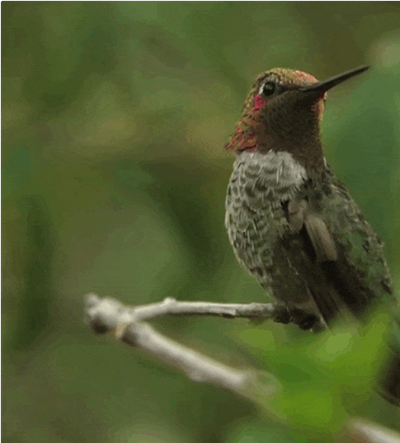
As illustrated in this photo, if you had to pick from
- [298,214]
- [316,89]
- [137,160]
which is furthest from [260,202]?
[137,160]

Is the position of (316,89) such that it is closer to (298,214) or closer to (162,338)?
(298,214)

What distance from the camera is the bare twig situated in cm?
78

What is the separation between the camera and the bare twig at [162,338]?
780 millimetres

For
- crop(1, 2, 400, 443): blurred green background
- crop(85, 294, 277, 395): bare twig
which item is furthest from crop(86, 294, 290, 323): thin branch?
crop(1, 2, 400, 443): blurred green background

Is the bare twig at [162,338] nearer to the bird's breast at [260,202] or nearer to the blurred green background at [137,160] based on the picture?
the bird's breast at [260,202]

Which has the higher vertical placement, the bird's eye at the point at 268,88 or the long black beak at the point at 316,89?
the bird's eye at the point at 268,88

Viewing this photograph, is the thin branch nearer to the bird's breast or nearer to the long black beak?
the bird's breast

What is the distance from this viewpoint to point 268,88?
3.05 ft

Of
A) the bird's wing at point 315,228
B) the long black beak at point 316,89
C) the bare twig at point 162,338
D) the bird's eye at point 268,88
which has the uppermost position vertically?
the bird's eye at point 268,88

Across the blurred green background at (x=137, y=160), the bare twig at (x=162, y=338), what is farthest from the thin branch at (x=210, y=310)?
the blurred green background at (x=137, y=160)

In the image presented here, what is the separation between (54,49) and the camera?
4.17ft

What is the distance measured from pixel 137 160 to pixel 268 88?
23.5 inches

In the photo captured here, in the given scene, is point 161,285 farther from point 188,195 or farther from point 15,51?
point 15,51

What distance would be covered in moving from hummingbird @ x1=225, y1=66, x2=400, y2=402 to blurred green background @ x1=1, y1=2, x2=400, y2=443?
0.65 ft
